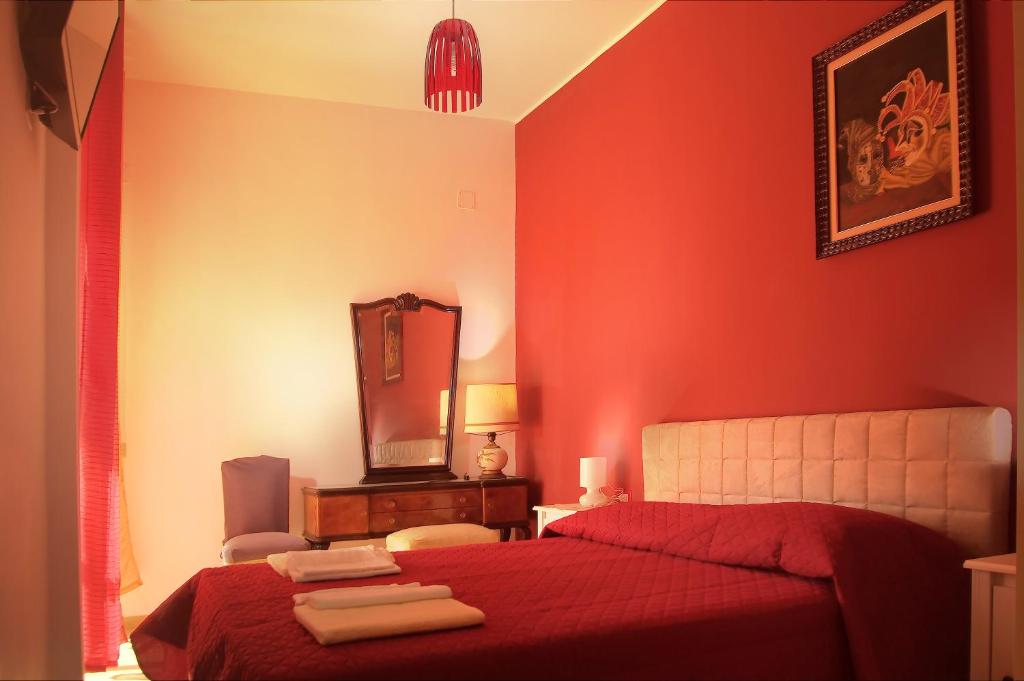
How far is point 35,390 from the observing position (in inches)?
29.4

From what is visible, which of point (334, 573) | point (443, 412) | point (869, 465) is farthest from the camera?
point (443, 412)

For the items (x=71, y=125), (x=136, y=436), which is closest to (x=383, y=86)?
(x=136, y=436)

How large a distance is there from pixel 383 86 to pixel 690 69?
75.3 inches

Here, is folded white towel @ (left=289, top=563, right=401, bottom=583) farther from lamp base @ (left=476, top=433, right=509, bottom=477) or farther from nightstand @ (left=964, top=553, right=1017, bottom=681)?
lamp base @ (left=476, top=433, right=509, bottom=477)

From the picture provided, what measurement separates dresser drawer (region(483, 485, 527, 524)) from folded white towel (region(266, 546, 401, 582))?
7.00 feet

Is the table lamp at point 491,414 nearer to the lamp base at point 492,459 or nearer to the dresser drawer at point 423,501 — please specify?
the lamp base at point 492,459

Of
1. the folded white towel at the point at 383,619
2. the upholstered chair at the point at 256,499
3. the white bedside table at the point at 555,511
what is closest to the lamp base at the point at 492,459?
the white bedside table at the point at 555,511

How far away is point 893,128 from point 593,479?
2.13 m

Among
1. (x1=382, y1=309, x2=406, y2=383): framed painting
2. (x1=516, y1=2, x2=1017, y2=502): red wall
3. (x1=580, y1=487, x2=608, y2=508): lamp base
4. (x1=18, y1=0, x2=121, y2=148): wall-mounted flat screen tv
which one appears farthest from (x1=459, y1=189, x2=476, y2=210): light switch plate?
(x1=18, y1=0, x2=121, y2=148): wall-mounted flat screen tv

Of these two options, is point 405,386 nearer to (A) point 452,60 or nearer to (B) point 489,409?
(B) point 489,409

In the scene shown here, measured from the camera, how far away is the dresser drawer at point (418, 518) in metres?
4.68

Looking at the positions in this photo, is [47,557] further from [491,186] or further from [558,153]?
[491,186]

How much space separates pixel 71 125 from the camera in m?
0.75

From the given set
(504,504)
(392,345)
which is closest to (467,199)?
(392,345)
